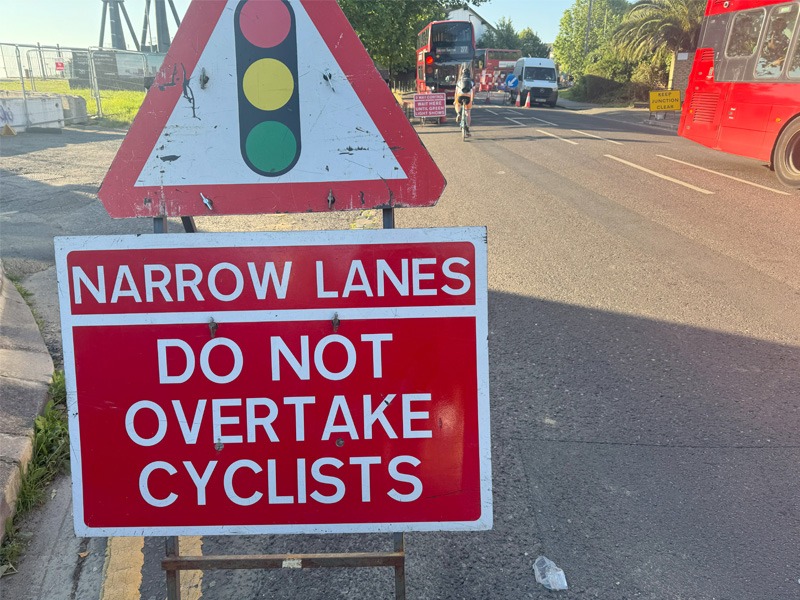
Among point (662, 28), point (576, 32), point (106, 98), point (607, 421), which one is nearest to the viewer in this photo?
point (607, 421)

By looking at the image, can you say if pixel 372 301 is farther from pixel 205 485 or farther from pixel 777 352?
pixel 777 352

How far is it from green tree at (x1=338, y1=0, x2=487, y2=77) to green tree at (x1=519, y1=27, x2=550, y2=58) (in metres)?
60.6

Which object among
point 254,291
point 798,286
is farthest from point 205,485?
point 798,286

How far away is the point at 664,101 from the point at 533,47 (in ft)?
240

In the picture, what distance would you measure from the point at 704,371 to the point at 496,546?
2296mm

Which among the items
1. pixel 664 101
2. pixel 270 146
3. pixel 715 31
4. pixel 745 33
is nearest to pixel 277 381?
pixel 270 146

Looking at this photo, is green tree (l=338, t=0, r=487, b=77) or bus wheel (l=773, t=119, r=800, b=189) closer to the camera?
bus wheel (l=773, t=119, r=800, b=189)

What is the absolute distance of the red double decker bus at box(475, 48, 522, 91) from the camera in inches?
2375

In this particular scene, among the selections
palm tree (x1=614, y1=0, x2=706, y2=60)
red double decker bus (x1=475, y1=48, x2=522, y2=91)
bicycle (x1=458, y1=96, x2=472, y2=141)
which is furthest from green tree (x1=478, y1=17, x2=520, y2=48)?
bicycle (x1=458, y1=96, x2=472, y2=141)

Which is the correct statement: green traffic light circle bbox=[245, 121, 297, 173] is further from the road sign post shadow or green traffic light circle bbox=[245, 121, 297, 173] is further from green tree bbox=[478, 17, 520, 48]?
green tree bbox=[478, 17, 520, 48]

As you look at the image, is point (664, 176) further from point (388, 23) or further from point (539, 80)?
point (539, 80)

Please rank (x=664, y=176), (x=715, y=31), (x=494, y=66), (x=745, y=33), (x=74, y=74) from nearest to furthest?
1. (x=664, y=176)
2. (x=745, y=33)
3. (x=715, y=31)
4. (x=74, y=74)
5. (x=494, y=66)

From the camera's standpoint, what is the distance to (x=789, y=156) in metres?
10.9

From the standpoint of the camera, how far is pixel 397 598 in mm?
2039
